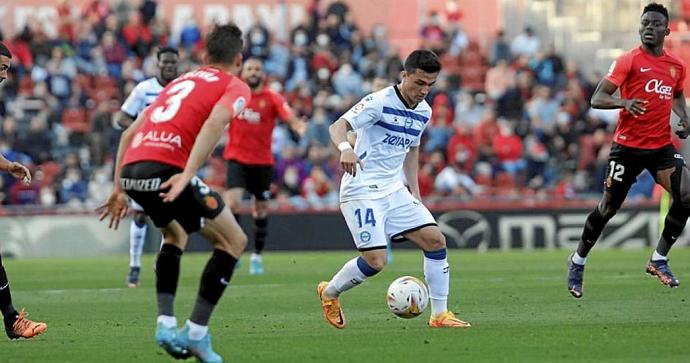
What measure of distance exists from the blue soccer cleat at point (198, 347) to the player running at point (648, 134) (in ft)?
19.3

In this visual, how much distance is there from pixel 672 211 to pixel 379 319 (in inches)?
149

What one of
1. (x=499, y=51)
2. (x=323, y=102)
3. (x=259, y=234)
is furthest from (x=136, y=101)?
(x=499, y=51)

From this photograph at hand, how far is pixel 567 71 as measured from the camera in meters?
32.7

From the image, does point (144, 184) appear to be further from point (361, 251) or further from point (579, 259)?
point (579, 259)

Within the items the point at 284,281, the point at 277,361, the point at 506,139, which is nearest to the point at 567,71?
the point at 506,139

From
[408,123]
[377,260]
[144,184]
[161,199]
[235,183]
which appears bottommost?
[235,183]

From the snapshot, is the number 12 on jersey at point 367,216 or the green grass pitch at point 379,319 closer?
the green grass pitch at point 379,319

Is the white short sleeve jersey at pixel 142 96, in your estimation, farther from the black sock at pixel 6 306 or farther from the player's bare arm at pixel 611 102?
the black sock at pixel 6 306

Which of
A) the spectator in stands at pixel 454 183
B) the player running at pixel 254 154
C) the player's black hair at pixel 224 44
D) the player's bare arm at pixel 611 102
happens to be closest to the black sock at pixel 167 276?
the player's black hair at pixel 224 44

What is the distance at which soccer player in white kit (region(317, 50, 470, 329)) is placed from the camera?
11453 mm

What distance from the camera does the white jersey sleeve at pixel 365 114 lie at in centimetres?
1145

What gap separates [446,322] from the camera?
37.4 feet

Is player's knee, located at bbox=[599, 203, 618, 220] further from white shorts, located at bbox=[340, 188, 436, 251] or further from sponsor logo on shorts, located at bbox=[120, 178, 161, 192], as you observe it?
sponsor logo on shorts, located at bbox=[120, 178, 161, 192]

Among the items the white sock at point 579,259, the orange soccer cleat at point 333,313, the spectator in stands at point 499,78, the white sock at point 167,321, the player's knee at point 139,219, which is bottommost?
the spectator in stands at point 499,78
